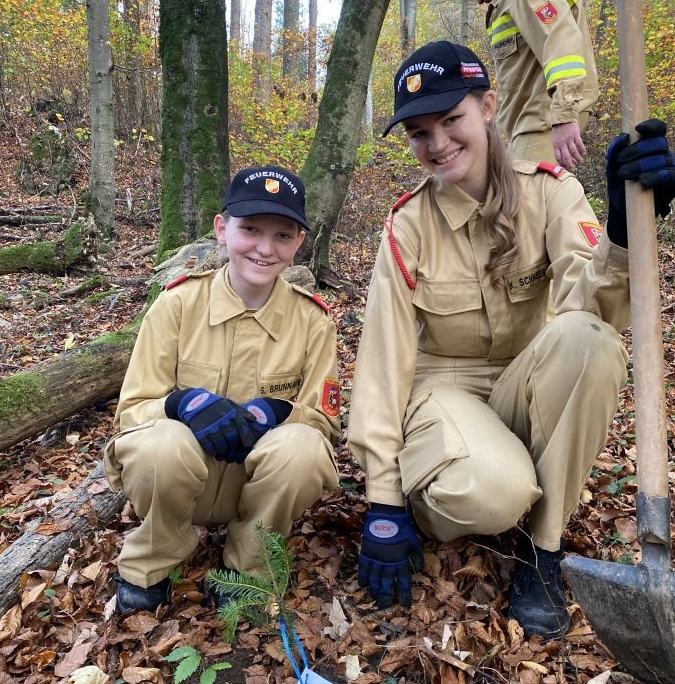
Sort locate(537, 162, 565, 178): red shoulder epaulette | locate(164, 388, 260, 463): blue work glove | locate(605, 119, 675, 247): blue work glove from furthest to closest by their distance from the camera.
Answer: locate(537, 162, 565, 178): red shoulder epaulette → locate(164, 388, 260, 463): blue work glove → locate(605, 119, 675, 247): blue work glove

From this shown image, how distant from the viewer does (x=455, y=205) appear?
2.51m

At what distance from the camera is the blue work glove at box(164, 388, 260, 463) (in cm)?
222

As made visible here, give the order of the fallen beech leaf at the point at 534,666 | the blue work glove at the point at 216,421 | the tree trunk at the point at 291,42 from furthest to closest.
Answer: the tree trunk at the point at 291,42 → the blue work glove at the point at 216,421 → the fallen beech leaf at the point at 534,666

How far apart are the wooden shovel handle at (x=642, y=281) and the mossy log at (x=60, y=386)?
3.46m

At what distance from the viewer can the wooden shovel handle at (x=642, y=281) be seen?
1.83m

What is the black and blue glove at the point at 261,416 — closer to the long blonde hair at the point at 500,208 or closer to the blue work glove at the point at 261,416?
the blue work glove at the point at 261,416

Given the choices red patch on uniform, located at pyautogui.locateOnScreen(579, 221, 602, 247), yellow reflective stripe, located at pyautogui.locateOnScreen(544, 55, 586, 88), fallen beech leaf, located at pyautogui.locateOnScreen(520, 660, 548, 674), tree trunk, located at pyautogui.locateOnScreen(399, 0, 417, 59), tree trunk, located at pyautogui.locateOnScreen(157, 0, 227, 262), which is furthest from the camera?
tree trunk, located at pyautogui.locateOnScreen(399, 0, 417, 59)

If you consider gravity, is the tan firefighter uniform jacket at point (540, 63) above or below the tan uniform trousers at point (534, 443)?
above

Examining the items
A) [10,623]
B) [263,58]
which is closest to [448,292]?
[10,623]

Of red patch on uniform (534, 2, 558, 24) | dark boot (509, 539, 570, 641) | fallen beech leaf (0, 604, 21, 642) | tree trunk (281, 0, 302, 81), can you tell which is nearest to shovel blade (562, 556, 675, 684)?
dark boot (509, 539, 570, 641)

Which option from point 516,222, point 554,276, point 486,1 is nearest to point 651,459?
point 554,276

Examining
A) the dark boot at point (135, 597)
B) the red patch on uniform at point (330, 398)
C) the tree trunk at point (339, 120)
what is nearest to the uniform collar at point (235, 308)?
the red patch on uniform at point (330, 398)

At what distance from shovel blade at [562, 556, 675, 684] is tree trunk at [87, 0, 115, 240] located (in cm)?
915

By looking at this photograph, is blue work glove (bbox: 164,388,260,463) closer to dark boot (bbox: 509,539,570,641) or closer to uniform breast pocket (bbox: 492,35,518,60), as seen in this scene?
dark boot (bbox: 509,539,570,641)
